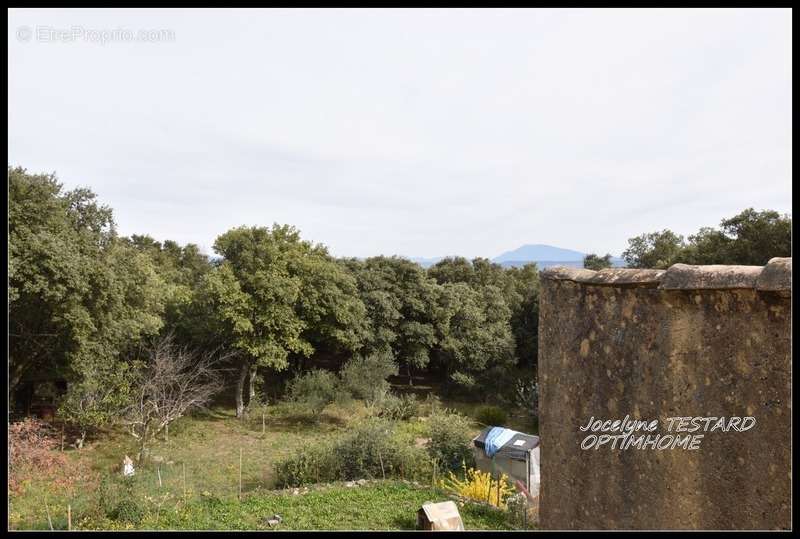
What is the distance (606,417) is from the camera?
9.16 feet

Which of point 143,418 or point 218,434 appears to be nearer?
point 143,418

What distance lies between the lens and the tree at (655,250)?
21319 mm

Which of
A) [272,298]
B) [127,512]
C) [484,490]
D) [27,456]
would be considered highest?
[272,298]

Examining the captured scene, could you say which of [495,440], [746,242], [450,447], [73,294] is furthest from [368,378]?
[746,242]

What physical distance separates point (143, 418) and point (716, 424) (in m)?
14.6

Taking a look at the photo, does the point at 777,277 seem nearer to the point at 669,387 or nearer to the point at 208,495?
the point at 669,387

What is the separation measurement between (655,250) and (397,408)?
48.6 feet

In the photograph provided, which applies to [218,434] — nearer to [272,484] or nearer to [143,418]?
[143,418]

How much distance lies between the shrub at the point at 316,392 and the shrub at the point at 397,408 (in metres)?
1.84

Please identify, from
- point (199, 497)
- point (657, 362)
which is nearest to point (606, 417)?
point (657, 362)

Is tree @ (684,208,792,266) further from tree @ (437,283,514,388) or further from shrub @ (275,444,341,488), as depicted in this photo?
shrub @ (275,444,341,488)

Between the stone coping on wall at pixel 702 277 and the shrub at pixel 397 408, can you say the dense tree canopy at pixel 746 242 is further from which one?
the stone coping on wall at pixel 702 277

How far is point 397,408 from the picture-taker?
17547mm

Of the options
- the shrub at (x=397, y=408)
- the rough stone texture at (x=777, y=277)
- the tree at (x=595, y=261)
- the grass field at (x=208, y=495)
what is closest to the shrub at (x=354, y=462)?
the grass field at (x=208, y=495)
